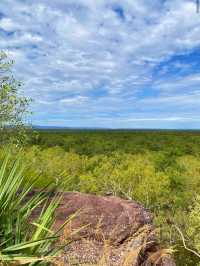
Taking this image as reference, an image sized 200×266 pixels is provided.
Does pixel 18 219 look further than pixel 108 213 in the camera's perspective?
No

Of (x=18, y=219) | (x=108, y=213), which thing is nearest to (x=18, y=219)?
(x=18, y=219)

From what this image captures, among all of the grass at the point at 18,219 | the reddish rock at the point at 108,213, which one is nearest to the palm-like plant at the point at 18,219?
the grass at the point at 18,219

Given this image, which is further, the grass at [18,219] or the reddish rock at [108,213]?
the reddish rock at [108,213]

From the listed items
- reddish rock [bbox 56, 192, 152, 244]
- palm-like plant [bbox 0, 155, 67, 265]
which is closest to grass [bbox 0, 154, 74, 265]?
palm-like plant [bbox 0, 155, 67, 265]

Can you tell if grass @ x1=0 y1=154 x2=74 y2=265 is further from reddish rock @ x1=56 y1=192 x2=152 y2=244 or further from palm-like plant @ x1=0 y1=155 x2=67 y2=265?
reddish rock @ x1=56 y1=192 x2=152 y2=244

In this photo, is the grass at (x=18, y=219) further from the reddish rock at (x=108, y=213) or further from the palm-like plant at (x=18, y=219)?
the reddish rock at (x=108, y=213)

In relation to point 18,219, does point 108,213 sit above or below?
below

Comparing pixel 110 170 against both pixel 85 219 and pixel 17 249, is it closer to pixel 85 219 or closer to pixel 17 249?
pixel 85 219

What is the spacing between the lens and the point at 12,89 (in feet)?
58.4

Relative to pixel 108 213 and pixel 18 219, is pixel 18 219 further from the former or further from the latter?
pixel 108 213

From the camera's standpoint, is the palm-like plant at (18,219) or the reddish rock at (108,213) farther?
the reddish rock at (108,213)

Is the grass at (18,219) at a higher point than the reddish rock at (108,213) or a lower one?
higher

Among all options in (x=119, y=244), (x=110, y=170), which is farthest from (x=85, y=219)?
(x=110, y=170)

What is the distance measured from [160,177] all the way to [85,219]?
1380 inches
